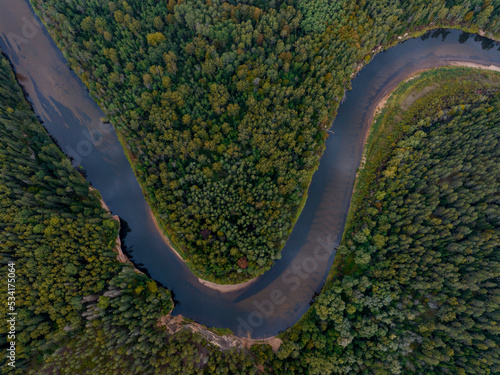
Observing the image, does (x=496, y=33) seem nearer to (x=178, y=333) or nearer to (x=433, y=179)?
(x=433, y=179)

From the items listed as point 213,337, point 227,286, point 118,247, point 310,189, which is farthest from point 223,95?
point 213,337

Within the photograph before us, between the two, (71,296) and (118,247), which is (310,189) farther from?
(71,296)

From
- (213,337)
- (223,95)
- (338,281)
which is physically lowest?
(213,337)

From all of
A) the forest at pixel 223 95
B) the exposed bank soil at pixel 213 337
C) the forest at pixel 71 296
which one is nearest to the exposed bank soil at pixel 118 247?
the forest at pixel 71 296

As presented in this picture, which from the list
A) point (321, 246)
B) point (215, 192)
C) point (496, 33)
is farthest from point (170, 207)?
point (496, 33)

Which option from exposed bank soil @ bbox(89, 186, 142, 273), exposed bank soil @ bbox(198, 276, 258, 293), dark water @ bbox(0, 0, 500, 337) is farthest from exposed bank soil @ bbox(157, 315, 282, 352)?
exposed bank soil @ bbox(89, 186, 142, 273)
